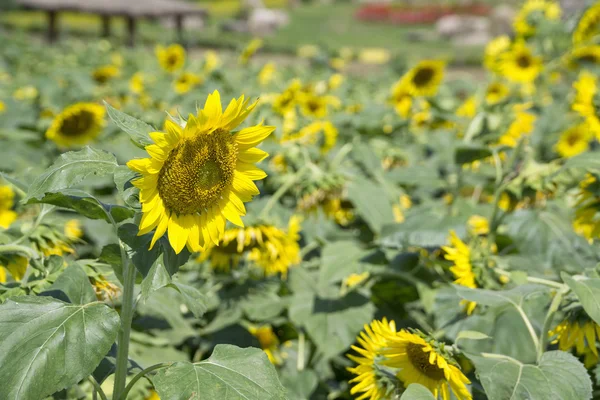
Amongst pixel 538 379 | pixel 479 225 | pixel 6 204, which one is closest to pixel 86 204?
pixel 538 379

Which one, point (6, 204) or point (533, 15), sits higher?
point (533, 15)

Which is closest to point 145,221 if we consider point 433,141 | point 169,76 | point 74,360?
point 74,360

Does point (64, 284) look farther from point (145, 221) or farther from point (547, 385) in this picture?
point (547, 385)

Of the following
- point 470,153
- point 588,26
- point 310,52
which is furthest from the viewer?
point 310,52

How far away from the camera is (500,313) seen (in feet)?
4.64

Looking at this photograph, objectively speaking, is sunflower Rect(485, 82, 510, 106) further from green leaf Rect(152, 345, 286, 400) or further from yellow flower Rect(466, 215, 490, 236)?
green leaf Rect(152, 345, 286, 400)

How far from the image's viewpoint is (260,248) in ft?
6.04

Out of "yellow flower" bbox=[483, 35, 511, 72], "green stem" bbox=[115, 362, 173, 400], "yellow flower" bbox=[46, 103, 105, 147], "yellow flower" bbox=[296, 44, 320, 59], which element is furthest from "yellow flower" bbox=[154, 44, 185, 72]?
"green stem" bbox=[115, 362, 173, 400]

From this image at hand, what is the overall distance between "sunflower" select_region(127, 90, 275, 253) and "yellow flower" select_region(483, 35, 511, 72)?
2.94 m

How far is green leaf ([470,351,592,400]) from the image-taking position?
106cm

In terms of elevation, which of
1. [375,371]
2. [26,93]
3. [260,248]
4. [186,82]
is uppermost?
[375,371]

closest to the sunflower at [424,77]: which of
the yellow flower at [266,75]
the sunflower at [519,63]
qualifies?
the sunflower at [519,63]

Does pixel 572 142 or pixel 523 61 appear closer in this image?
pixel 572 142

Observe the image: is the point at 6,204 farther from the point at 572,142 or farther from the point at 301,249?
the point at 572,142
